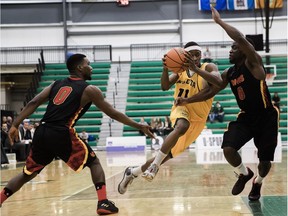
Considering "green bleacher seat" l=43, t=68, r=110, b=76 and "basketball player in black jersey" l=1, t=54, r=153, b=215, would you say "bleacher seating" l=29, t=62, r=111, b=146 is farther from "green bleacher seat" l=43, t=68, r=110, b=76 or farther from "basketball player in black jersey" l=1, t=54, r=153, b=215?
"basketball player in black jersey" l=1, t=54, r=153, b=215

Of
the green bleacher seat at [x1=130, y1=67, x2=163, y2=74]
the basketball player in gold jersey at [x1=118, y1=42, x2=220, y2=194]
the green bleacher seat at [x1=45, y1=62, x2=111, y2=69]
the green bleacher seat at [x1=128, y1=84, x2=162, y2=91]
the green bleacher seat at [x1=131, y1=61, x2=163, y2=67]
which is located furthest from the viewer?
the green bleacher seat at [x1=131, y1=61, x2=163, y2=67]

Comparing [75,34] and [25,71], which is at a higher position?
[75,34]

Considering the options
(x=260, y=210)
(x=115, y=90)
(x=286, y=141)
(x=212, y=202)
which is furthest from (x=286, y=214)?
(x=115, y=90)

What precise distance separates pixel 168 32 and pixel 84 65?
80.8 feet

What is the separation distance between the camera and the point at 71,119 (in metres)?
5.56

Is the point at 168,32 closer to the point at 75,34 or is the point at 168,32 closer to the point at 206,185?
the point at 75,34

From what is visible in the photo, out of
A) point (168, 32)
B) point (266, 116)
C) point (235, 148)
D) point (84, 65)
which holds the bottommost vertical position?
point (235, 148)

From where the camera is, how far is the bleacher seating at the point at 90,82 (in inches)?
1000

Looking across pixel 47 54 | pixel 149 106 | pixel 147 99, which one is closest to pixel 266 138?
pixel 149 106

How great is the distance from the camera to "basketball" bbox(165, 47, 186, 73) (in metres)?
5.86

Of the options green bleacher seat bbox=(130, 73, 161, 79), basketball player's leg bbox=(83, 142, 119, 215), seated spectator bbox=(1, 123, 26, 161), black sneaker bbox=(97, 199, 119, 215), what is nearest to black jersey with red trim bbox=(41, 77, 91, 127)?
basketball player's leg bbox=(83, 142, 119, 215)

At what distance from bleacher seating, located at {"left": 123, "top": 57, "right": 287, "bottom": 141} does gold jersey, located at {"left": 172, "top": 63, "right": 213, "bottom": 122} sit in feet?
58.7

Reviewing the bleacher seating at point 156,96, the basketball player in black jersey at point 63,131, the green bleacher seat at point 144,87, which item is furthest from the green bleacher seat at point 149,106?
the basketball player in black jersey at point 63,131

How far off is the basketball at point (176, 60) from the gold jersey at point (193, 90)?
49cm
